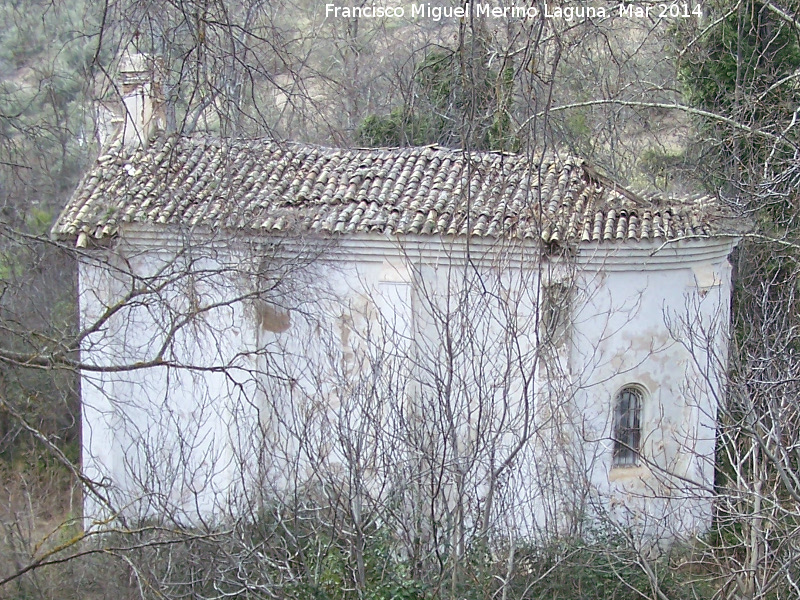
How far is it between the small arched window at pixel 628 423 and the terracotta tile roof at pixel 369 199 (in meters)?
2.06

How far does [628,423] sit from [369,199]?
4.25 m

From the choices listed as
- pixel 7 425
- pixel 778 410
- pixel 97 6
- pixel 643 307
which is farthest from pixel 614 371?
pixel 7 425

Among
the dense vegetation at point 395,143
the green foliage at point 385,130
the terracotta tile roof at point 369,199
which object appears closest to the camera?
the dense vegetation at point 395,143

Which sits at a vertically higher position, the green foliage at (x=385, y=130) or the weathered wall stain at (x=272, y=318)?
the green foliage at (x=385, y=130)

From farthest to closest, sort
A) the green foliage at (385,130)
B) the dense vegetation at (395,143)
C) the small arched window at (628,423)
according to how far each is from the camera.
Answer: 1. the green foliage at (385,130)
2. the small arched window at (628,423)
3. the dense vegetation at (395,143)

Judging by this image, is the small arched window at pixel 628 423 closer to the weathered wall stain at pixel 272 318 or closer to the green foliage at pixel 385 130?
the weathered wall stain at pixel 272 318

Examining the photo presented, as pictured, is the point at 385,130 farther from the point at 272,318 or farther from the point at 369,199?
the point at 272,318

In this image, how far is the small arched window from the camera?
409 inches

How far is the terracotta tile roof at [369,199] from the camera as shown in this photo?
962 cm

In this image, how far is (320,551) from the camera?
768 centimetres

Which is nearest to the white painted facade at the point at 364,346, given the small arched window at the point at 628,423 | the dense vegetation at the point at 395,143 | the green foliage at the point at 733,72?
the small arched window at the point at 628,423

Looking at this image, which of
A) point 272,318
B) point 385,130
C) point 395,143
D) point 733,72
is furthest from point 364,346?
point 733,72

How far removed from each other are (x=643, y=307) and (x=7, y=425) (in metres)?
11.1

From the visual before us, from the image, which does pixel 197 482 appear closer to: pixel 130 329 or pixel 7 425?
pixel 130 329
